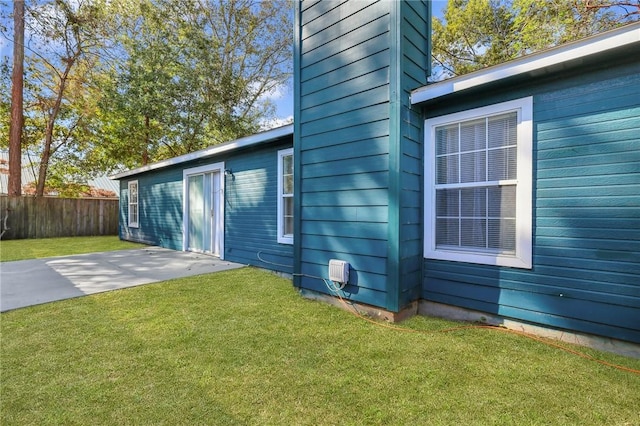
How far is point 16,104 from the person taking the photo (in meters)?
11.3

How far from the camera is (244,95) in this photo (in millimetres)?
14898

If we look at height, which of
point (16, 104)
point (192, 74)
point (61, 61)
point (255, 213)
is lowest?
point (255, 213)

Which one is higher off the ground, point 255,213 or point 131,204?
point 131,204

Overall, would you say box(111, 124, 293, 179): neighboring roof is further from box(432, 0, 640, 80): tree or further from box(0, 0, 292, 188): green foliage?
box(0, 0, 292, 188): green foliage

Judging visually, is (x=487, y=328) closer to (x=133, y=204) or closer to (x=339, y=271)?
(x=339, y=271)

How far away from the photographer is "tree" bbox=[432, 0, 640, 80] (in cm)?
736

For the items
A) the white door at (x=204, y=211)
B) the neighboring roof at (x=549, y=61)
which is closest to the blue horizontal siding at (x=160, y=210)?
the white door at (x=204, y=211)

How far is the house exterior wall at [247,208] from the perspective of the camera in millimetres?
5285

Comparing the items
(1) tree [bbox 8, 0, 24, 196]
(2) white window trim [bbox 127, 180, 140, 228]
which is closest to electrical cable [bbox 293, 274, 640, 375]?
(2) white window trim [bbox 127, 180, 140, 228]

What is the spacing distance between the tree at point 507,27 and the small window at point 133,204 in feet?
34.8

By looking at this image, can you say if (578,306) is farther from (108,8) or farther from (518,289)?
(108,8)

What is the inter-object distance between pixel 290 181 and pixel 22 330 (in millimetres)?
3489

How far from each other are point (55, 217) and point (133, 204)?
407 centimetres

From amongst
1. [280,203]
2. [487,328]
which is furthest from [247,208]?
[487,328]
